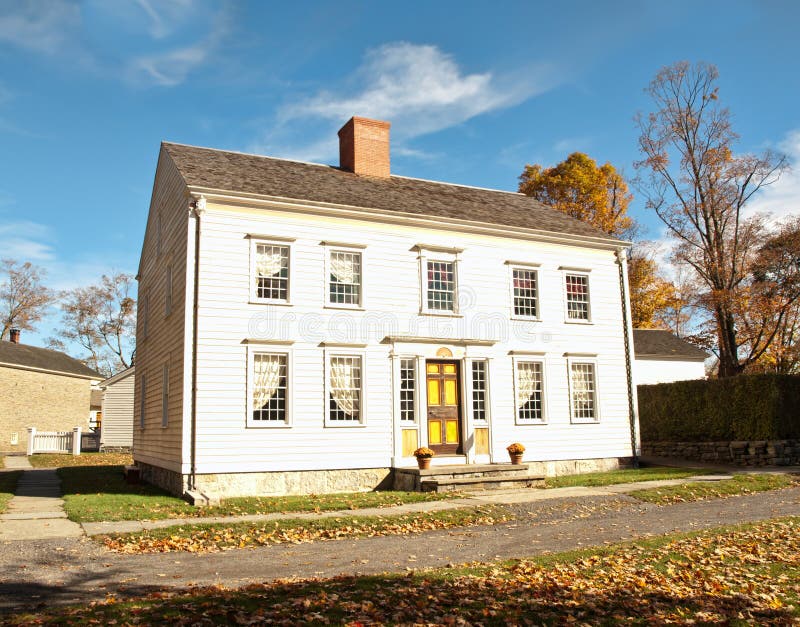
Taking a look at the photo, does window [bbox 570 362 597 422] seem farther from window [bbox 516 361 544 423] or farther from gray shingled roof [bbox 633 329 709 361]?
gray shingled roof [bbox 633 329 709 361]

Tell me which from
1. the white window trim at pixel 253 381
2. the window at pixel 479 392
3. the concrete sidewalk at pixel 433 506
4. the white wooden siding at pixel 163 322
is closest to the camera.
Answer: the concrete sidewalk at pixel 433 506

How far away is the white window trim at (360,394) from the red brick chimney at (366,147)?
23.3ft

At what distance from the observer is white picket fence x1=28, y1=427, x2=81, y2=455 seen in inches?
1404

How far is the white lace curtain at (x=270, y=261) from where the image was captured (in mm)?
17547

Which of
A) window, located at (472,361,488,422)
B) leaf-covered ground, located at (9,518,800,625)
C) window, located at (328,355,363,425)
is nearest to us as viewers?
leaf-covered ground, located at (9,518,800,625)

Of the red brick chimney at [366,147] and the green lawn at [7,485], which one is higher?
the red brick chimney at [366,147]

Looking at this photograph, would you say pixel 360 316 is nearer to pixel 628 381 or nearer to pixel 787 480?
pixel 628 381

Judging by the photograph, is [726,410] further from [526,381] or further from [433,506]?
[433,506]

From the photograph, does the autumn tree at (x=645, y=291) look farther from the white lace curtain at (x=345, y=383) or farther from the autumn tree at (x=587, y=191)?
the white lace curtain at (x=345, y=383)

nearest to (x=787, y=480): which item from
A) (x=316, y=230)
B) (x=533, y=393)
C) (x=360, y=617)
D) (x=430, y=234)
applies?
(x=533, y=393)

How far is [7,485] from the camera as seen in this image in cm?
1948

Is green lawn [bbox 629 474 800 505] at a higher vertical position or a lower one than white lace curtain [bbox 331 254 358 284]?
lower

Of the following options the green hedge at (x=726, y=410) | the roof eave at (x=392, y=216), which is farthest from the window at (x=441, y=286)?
the green hedge at (x=726, y=410)

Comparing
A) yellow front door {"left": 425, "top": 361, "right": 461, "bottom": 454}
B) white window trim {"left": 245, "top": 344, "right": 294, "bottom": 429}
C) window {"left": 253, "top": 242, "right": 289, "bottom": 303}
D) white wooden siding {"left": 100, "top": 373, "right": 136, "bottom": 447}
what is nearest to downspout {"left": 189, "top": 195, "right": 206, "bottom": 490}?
white window trim {"left": 245, "top": 344, "right": 294, "bottom": 429}
